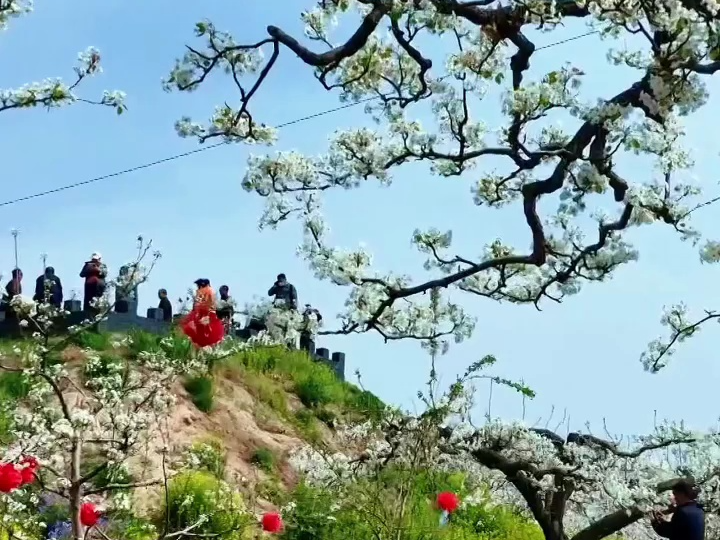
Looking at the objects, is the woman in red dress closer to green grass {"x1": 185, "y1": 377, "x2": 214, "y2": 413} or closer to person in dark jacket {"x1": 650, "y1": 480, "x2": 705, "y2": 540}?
person in dark jacket {"x1": 650, "y1": 480, "x2": 705, "y2": 540}

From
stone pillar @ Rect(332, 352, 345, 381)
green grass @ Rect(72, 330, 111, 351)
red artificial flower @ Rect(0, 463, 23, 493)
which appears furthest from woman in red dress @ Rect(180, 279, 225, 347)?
stone pillar @ Rect(332, 352, 345, 381)

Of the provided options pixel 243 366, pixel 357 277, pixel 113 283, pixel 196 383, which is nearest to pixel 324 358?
pixel 243 366

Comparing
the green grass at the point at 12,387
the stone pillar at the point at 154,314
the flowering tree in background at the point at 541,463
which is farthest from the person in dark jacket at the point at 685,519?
the stone pillar at the point at 154,314

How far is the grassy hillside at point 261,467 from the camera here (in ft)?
25.8

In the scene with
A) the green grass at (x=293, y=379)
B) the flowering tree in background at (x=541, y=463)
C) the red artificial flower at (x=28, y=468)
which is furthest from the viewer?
the green grass at (x=293, y=379)

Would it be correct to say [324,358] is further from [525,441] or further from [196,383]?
[525,441]

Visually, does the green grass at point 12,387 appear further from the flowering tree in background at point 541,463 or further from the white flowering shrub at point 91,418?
the white flowering shrub at point 91,418

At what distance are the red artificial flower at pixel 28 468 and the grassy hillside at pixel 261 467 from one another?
0.63 meters

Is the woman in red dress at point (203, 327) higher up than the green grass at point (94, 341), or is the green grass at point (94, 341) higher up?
the green grass at point (94, 341)

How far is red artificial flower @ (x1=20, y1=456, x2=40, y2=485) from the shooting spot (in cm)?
452

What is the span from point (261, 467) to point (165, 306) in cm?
249

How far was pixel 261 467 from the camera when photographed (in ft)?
36.1

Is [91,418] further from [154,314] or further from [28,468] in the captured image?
[154,314]

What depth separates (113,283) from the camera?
5641 mm
